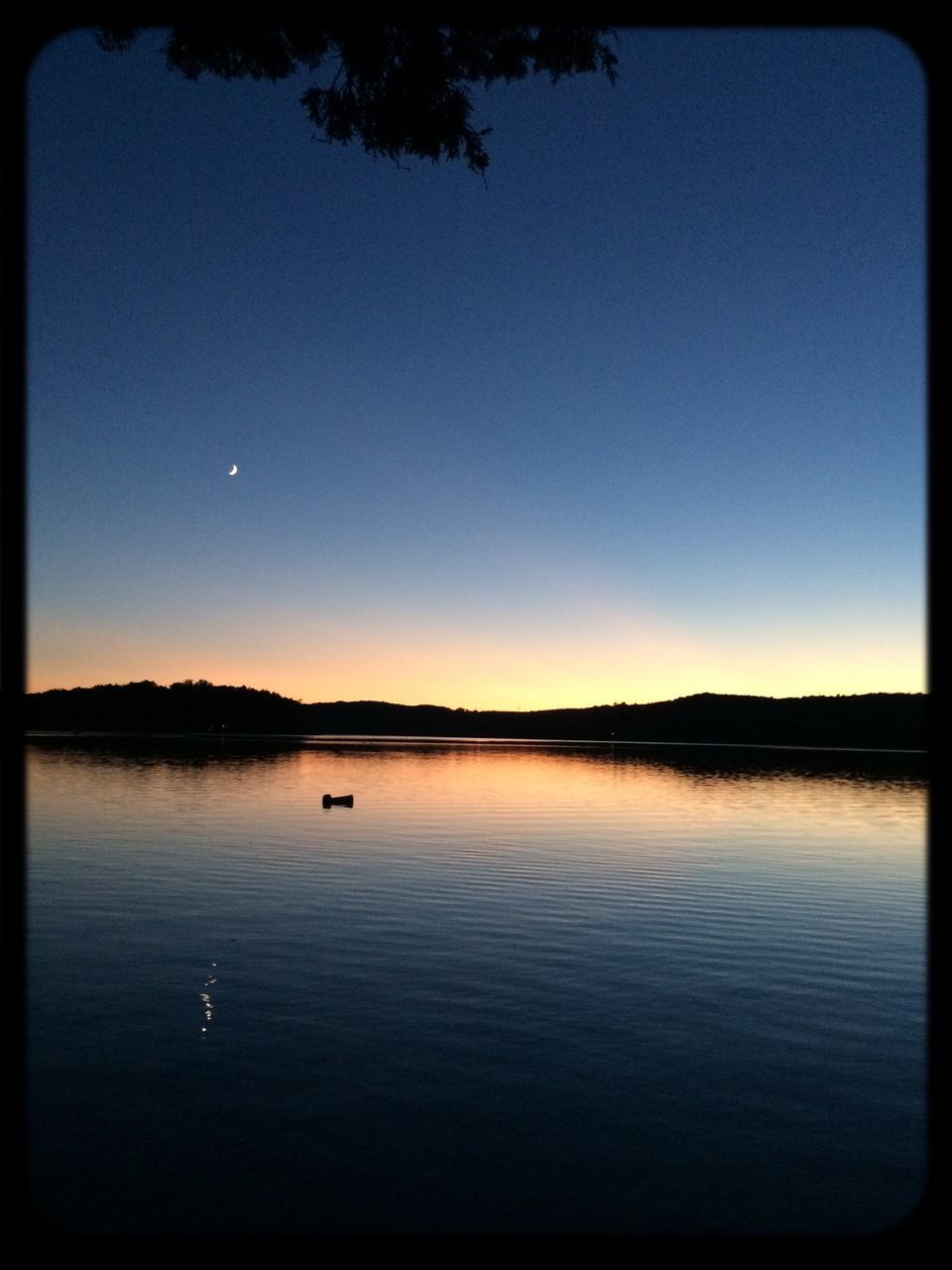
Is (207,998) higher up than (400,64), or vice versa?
(400,64)

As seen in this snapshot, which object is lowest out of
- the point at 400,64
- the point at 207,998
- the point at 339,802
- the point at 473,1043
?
the point at 339,802

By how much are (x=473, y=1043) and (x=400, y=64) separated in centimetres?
1229

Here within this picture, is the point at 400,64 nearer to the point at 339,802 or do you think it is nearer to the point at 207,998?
the point at 207,998

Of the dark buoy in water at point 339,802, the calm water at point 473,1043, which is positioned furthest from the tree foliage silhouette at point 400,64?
the dark buoy in water at point 339,802

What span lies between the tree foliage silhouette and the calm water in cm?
1010

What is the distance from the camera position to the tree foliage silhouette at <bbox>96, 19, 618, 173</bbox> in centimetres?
803

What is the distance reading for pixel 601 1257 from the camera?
16.5ft

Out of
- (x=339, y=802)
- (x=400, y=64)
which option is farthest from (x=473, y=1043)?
(x=339, y=802)

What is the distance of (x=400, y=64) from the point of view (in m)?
8.45

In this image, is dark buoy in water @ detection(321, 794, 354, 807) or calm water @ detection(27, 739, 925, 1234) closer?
calm water @ detection(27, 739, 925, 1234)

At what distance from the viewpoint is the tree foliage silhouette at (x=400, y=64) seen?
8.03 metres

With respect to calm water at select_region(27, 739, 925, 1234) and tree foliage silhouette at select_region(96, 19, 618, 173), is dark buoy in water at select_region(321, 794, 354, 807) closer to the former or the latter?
calm water at select_region(27, 739, 925, 1234)

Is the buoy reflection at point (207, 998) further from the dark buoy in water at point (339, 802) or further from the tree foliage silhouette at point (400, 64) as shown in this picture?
the dark buoy in water at point (339, 802)

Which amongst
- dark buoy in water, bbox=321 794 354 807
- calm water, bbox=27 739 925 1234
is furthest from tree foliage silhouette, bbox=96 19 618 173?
dark buoy in water, bbox=321 794 354 807
